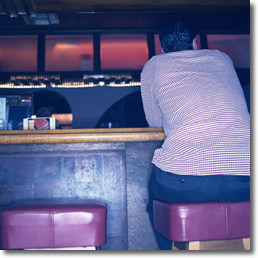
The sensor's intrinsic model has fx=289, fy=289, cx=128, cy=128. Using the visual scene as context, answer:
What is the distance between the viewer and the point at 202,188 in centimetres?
130

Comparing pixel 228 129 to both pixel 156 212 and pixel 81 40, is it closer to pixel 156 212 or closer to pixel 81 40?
pixel 156 212

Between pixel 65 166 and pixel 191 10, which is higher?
pixel 191 10

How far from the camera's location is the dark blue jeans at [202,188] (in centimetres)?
128

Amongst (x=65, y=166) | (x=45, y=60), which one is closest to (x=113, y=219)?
(x=65, y=166)

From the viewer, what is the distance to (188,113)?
134 cm

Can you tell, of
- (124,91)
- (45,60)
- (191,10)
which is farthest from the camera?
(124,91)

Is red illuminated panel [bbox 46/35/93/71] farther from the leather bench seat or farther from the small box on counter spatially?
the leather bench seat

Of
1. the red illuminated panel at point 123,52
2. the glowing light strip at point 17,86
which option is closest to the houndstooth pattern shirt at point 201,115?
the red illuminated panel at point 123,52

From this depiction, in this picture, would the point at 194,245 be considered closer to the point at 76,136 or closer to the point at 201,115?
the point at 201,115

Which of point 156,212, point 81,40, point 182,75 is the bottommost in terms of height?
point 156,212

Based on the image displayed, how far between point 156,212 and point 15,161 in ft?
3.48

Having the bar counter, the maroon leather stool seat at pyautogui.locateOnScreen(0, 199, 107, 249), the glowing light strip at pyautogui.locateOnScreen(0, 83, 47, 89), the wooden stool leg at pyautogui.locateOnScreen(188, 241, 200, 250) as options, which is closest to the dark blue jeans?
the wooden stool leg at pyautogui.locateOnScreen(188, 241, 200, 250)

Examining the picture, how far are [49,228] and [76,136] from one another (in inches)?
23.0

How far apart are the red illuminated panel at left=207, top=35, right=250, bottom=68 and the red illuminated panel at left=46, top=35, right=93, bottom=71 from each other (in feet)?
7.02
